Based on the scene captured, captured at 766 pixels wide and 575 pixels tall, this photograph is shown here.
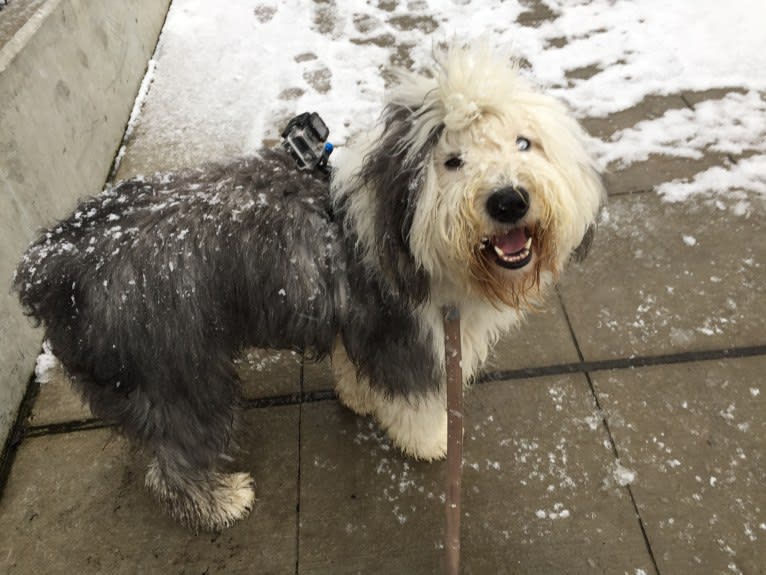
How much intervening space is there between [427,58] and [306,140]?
2379mm

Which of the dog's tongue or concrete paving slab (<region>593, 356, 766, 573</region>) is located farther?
concrete paving slab (<region>593, 356, 766, 573</region>)

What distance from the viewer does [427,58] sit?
421 cm

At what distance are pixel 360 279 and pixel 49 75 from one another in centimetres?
262

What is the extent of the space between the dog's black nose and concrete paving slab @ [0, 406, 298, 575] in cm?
166

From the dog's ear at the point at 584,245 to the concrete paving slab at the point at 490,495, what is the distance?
0.94 meters

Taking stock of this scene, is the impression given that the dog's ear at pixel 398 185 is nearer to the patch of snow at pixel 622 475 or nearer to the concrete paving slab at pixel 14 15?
the patch of snow at pixel 622 475

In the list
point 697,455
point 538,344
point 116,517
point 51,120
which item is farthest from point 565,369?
point 51,120

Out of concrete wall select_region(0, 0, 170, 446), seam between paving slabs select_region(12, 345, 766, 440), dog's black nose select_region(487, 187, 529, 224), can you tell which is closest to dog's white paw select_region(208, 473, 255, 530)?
seam between paving slabs select_region(12, 345, 766, 440)

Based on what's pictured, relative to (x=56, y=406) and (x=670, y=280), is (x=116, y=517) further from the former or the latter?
(x=670, y=280)

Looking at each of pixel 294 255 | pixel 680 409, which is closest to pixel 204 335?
pixel 294 255

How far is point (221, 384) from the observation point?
7.09 feet

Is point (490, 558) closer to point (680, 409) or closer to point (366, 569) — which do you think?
point (366, 569)

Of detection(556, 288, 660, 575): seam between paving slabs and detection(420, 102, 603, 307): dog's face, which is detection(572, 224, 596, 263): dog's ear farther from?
detection(556, 288, 660, 575): seam between paving slabs

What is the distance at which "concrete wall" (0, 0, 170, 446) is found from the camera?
9.63 ft
